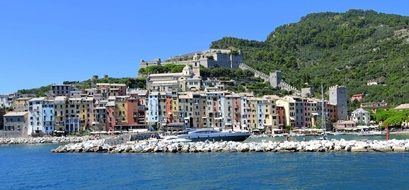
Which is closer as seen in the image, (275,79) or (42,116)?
(42,116)

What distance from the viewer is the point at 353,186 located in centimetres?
2834

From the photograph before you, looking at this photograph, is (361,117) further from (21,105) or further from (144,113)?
(21,105)

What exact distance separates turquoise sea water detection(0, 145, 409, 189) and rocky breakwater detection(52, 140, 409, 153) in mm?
2438

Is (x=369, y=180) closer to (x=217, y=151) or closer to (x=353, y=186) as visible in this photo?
(x=353, y=186)

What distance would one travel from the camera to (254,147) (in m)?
49.7

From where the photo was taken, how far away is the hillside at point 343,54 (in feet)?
410

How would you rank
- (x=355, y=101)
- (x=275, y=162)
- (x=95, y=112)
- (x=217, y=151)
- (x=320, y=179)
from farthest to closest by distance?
1. (x=355, y=101)
2. (x=95, y=112)
3. (x=217, y=151)
4. (x=275, y=162)
5. (x=320, y=179)

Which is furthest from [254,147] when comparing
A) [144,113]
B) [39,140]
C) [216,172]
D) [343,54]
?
[343,54]

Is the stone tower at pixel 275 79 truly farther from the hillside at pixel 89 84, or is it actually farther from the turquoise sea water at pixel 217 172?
the turquoise sea water at pixel 217 172

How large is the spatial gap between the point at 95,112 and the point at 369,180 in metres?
67.3

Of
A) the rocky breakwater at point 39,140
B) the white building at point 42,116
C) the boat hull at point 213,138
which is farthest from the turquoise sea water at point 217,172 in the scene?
the white building at point 42,116

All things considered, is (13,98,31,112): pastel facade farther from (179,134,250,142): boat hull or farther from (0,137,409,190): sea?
(0,137,409,190): sea

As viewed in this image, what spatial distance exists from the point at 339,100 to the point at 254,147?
60.2m

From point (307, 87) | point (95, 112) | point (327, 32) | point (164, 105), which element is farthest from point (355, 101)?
point (327, 32)
